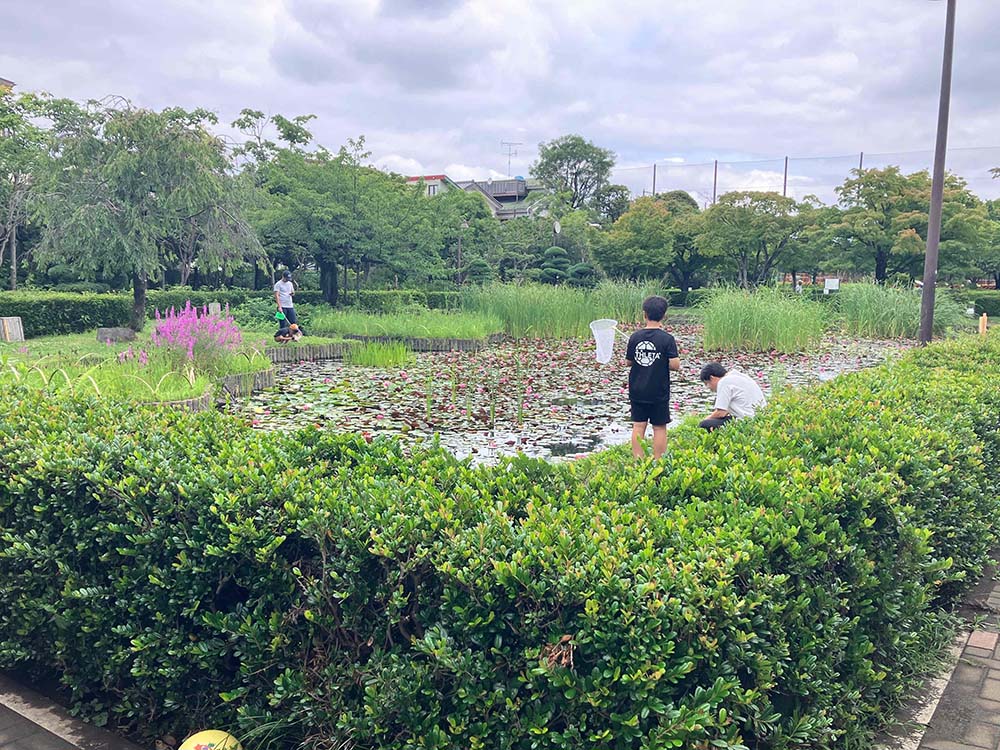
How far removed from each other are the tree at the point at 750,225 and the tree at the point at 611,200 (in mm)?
24122

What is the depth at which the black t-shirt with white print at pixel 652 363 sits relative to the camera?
5910mm

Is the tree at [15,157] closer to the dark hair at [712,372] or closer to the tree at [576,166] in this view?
the dark hair at [712,372]

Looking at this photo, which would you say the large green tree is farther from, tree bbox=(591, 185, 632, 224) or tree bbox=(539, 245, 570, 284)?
tree bbox=(591, 185, 632, 224)

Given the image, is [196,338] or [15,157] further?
[15,157]

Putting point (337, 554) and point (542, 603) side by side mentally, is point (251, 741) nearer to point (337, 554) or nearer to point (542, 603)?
point (337, 554)

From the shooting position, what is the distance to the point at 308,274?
88.8 ft

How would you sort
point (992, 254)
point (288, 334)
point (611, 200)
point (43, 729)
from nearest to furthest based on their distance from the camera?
point (43, 729) < point (288, 334) < point (992, 254) < point (611, 200)

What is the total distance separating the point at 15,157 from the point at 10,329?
10.8 m

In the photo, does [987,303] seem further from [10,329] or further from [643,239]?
[10,329]

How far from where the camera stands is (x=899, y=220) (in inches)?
942

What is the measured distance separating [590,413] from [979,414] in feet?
15.0

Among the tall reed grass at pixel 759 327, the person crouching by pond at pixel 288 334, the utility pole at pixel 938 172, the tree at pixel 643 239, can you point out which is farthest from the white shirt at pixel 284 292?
the tree at pixel 643 239

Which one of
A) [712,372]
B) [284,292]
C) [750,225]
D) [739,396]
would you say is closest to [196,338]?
[284,292]

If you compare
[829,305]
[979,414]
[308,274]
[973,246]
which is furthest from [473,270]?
[979,414]
